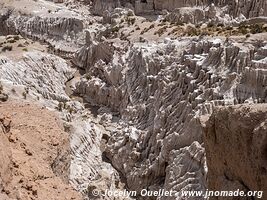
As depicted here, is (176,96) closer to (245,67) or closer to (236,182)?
(245,67)

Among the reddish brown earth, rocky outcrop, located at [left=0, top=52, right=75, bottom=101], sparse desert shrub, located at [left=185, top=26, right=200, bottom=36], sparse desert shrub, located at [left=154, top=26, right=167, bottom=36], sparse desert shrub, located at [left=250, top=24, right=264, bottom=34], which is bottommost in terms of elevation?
rocky outcrop, located at [left=0, top=52, right=75, bottom=101]

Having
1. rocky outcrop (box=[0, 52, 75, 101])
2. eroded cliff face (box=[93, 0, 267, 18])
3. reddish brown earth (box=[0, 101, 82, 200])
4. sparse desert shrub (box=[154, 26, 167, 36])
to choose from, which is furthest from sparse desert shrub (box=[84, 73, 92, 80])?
reddish brown earth (box=[0, 101, 82, 200])

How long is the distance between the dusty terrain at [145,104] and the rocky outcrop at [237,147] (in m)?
0.03

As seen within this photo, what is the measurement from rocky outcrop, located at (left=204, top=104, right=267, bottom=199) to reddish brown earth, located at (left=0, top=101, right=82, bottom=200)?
12.9 ft

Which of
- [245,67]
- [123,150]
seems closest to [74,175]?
[123,150]

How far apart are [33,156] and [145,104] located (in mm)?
13513

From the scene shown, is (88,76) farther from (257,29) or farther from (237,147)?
(237,147)

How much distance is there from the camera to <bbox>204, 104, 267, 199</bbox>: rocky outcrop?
10.4m

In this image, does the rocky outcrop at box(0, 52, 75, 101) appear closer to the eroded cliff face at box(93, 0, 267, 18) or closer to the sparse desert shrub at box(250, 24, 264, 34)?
the sparse desert shrub at box(250, 24, 264, 34)

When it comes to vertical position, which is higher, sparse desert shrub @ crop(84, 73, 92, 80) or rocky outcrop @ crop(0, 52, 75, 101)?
rocky outcrop @ crop(0, 52, 75, 101)

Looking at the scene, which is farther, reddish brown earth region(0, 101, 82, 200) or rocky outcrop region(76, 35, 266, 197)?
rocky outcrop region(76, 35, 266, 197)

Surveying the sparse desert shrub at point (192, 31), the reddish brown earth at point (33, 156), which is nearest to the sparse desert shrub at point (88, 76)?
the sparse desert shrub at point (192, 31)

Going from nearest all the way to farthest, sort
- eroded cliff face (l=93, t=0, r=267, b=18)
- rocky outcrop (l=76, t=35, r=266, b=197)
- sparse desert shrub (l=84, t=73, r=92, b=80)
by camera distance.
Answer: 1. rocky outcrop (l=76, t=35, r=266, b=197)
2. sparse desert shrub (l=84, t=73, r=92, b=80)
3. eroded cliff face (l=93, t=0, r=267, b=18)

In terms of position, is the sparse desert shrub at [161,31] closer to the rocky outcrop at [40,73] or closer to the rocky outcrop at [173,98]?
the rocky outcrop at [173,98]
